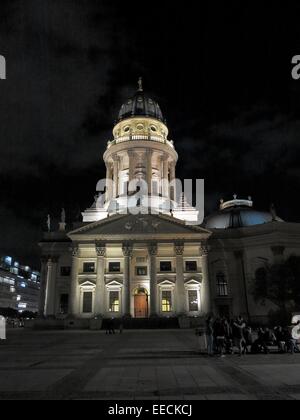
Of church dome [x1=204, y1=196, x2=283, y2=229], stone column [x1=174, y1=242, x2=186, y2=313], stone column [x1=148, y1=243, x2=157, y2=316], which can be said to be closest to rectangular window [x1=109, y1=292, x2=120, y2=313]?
stone column [x1=148, y1=243, x2=157, y2=316]

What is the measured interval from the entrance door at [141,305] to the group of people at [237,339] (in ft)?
142

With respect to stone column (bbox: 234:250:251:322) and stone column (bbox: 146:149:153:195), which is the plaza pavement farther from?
stone column (bbox: 146:149:153:195)

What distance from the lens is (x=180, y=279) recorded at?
60.0 metres

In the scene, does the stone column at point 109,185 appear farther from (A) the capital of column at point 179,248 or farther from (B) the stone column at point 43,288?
(A) the capital of column at point 179,248

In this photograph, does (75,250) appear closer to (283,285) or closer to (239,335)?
(283,285)

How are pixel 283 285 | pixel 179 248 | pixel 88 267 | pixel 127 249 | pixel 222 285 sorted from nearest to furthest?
pixel 283 285 < pixel 127 249 < pixel 179 248 < pixel 88 267 < pixel 222 285

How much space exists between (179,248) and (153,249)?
4.21 m

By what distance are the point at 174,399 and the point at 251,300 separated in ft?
189

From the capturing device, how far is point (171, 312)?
199ft

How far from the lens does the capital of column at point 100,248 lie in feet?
198

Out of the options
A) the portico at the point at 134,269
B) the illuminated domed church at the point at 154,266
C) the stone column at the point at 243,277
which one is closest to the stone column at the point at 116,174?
the illuminated domed church at the point at 154,266

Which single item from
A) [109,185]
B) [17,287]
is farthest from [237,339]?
[17,287]
